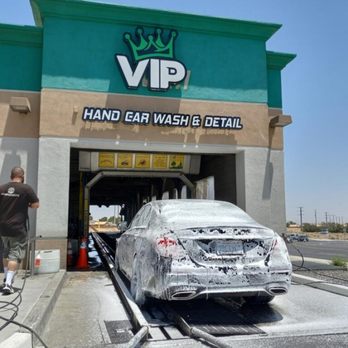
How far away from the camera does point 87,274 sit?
9.47 m

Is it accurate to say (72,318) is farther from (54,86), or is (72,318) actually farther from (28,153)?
(54,86)

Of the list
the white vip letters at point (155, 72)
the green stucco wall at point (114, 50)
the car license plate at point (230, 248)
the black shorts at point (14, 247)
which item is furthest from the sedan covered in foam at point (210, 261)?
the green stucco wall at point (114, 50)

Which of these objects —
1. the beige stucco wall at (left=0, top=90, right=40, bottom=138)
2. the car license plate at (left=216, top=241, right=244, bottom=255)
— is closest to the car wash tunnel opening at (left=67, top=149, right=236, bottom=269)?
the beige stucco wall at (left=0, top=90, right=40, bottom=138)

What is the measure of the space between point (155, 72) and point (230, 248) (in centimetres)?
667

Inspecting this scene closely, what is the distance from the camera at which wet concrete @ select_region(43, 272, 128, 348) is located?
177 inches

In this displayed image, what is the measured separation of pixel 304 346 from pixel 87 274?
623 cm

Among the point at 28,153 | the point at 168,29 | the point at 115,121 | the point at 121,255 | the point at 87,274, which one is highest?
the point at 168,29

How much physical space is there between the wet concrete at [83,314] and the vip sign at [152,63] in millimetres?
5056

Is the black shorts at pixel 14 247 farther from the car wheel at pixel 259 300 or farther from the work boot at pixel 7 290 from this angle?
the car wheel at pixel 259 300

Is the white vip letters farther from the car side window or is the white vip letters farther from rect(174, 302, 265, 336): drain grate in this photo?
rect(174, 302, 265, 336): drain grate

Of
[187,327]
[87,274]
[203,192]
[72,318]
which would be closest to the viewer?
[187,327]

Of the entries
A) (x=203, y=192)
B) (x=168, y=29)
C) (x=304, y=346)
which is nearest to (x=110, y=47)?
(x=168, y=29)

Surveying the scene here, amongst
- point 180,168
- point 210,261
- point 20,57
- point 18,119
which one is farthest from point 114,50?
point 210,261

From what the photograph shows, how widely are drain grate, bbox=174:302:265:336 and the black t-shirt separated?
109 inches
